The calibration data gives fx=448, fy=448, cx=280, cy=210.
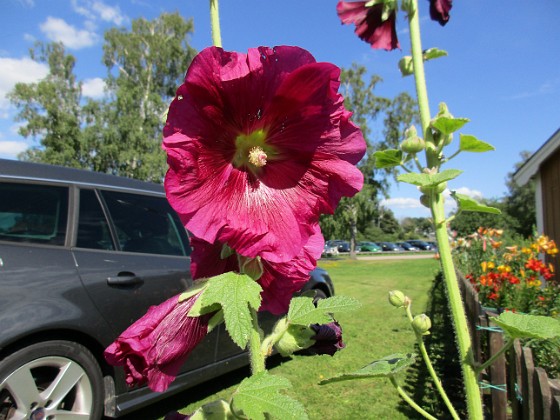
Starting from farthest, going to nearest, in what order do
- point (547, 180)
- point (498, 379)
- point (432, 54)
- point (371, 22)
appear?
point (547, 180) → point (498, 379) → point (371, 22) → point (432, 54)

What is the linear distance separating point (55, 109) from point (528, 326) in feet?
84.2

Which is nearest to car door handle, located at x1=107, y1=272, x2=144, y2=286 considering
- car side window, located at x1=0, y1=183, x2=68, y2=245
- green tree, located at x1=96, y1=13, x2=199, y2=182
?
car side window, located at x1=0, y1=183, x2=68, y2=245

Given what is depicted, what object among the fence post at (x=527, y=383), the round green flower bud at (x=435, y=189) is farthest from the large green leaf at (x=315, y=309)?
the fence post at (x=527, y=383)

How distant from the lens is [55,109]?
907 inches

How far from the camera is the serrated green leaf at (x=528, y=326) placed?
1048 millimetres

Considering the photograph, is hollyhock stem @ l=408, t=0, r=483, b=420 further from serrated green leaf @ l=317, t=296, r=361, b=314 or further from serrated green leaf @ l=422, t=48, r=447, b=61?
serrated green leaf @ l=317, t=296, r=361, b=314

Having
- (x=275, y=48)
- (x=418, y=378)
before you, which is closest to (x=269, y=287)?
(x=275, y=48)

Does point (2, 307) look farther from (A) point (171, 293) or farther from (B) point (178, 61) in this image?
(B) point (178, 61)

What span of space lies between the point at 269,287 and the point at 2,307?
2411mm

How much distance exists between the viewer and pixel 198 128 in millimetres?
637

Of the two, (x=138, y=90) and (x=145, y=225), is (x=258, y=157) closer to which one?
(x=145, y=225)

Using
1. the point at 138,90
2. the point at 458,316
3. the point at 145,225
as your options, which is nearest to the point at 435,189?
the point at 458,316

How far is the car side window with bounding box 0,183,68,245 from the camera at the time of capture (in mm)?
2809

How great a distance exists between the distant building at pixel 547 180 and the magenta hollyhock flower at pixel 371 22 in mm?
8014
